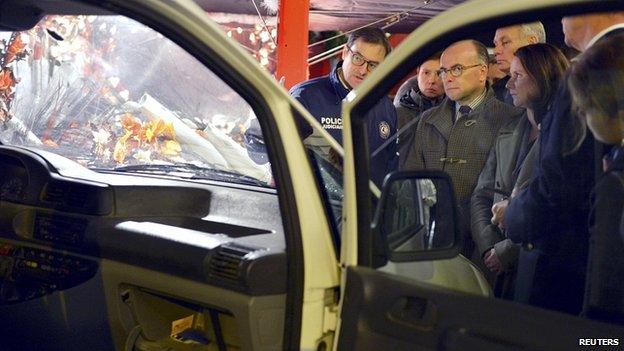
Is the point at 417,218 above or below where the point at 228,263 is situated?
above

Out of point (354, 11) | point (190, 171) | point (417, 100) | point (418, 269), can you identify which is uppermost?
point (354, 11)

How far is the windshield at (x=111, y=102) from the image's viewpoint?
3.27 m

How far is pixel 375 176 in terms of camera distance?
219 centimetres

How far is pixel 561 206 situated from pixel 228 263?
99 cm

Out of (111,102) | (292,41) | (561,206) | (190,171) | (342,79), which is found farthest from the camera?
(292,41)

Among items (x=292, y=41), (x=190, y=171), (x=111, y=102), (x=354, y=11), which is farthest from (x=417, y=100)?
(x=354, y=11)

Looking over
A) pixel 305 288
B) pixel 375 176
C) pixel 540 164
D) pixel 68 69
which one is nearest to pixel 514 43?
pixel 540 164

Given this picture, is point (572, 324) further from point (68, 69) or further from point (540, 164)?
point (68, 69)

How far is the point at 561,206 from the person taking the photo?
6.19ft

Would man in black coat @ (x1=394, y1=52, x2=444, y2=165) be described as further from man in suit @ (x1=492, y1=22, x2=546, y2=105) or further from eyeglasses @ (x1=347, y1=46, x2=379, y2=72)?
eyeglasses @ (x1=347, y1=46, x2=379, y2=72)

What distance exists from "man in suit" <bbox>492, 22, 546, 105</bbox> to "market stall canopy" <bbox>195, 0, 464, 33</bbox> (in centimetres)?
441

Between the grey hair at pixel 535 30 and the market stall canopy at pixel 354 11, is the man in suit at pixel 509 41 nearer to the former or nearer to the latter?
the grey hair at pixel 535 30

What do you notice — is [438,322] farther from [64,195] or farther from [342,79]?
[342,79]

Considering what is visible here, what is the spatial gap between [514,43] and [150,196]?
4.96 ft
